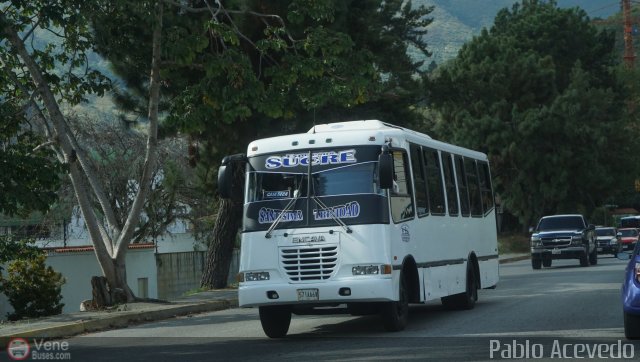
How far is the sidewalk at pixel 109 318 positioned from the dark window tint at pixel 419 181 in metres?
6.07

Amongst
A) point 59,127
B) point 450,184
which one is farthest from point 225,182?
point 59,127

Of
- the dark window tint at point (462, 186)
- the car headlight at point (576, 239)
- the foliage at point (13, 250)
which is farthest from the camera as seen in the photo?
the car headlight at point (576, 239)

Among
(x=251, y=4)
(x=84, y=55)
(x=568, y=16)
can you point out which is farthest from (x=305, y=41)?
(x=568, y=16)

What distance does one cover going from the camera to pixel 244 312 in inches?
888

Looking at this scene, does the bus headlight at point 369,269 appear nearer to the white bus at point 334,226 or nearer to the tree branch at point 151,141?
the white bus at point 334,226

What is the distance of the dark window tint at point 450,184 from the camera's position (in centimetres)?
1967

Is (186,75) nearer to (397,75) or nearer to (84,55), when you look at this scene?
(84,55)

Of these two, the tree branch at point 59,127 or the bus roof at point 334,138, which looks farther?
the tree branch at point 59,127

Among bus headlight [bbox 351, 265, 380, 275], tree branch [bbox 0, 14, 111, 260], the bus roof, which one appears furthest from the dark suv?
bus headlight [bbox 351, 265, 380, 275]

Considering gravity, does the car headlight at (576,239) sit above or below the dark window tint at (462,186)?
below

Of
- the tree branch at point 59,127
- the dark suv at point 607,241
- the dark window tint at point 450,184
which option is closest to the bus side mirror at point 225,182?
the dark window tint at point 450,184

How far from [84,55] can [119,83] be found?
327 centimetres

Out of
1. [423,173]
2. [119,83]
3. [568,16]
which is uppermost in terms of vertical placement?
[568,16]

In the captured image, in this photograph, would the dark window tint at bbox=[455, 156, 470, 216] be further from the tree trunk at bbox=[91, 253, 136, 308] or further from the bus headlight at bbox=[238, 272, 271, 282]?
the tree trunk at bbox=[91, 253, 136, 308]
